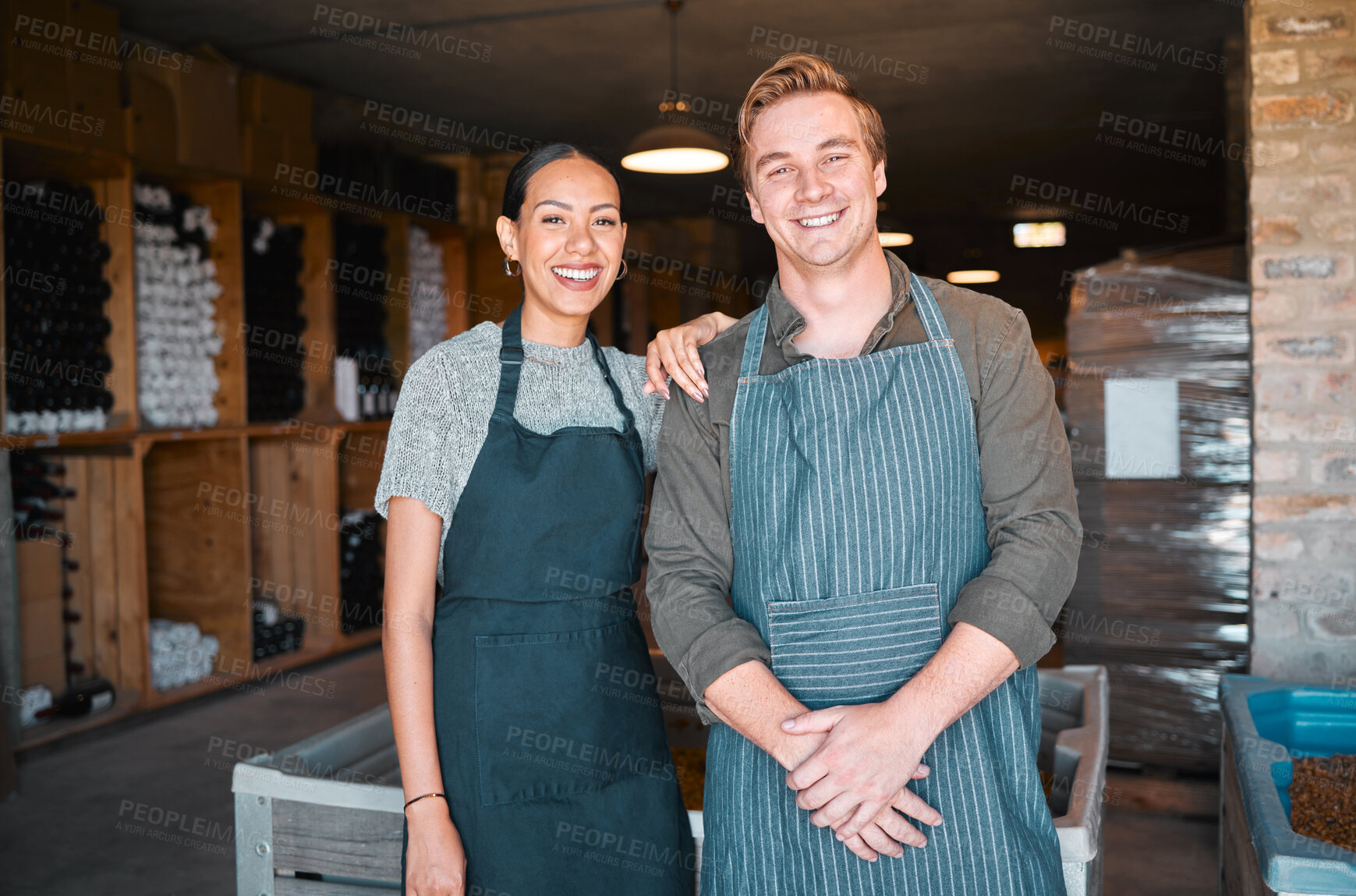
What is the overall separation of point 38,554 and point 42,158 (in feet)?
4.84

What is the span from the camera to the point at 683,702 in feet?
8.57

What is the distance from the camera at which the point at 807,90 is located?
4.78ft

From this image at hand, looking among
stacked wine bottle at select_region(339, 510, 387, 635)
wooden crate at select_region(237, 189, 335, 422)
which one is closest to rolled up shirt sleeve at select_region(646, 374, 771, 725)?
wooden crate at select_region(237, 189, 335, 422)

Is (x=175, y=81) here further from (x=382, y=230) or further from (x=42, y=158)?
(x=382, y=230)

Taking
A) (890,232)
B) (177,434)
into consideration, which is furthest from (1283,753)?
(890,232)

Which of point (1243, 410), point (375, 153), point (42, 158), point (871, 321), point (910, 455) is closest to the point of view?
point (910, 455)

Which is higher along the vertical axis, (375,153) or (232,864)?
(375,153)

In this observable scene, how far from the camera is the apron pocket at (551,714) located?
4.78 feet

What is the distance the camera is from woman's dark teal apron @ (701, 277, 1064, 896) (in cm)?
135

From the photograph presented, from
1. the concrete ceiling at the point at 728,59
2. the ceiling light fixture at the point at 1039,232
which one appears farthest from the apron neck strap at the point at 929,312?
the ceiling light fixture at the point at 1039,232

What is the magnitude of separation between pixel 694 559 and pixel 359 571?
457cm

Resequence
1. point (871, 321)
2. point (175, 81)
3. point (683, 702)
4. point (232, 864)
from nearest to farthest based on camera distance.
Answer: point (871, 321)
point (683, 702)
point (232, 864)
point (175, 81)

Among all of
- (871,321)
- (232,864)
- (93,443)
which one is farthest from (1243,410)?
(93,443)

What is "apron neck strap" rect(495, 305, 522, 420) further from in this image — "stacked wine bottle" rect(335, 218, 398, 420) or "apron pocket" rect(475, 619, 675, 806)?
"stacked wine bottle" rect(335, 218, 398, 420)
